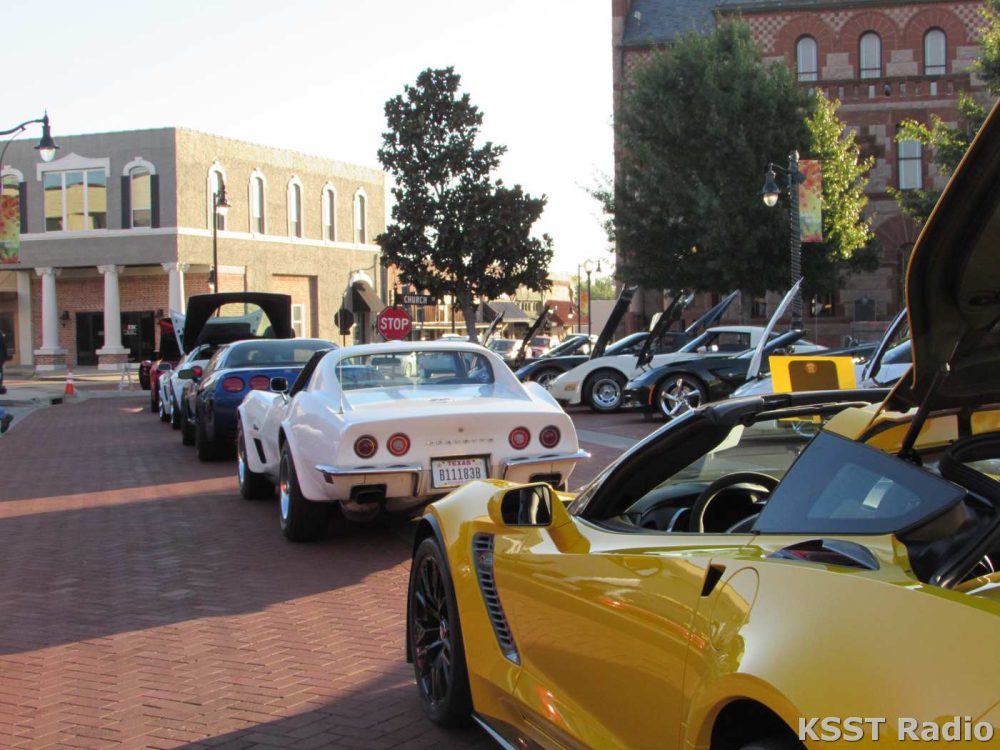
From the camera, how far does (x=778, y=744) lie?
2.34m

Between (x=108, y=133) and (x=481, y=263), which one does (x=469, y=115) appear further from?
(x=108, y=133)

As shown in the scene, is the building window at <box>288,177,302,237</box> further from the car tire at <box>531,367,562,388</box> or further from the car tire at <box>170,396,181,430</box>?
the car tire at <box>170,396,181,430</box>

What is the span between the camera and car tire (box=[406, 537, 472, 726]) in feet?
14.1

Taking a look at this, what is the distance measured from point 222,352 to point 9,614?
871 centimetres

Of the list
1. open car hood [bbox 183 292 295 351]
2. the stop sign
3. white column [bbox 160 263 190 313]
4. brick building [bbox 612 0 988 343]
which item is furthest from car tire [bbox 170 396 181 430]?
white column [bbox 160 263 190 313]

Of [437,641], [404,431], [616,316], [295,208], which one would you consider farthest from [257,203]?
[437,641]

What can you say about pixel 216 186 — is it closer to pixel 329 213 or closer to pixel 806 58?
pixel 329 213

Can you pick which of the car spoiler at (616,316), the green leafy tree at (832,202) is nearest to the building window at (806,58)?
the green leafy tree at (832,202)

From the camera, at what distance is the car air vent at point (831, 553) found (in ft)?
8.25

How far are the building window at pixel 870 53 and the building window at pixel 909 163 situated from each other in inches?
126

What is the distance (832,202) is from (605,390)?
1460cm

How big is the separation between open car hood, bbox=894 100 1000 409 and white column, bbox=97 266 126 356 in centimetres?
5391

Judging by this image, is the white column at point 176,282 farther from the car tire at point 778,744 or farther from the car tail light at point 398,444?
the car tire at point 778,744

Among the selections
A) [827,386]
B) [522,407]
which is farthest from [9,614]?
[827,386]
